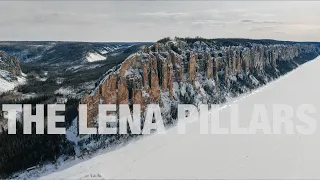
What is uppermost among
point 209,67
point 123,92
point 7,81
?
point 209,67

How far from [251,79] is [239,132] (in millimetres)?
50488

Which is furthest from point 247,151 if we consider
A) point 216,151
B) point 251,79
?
point 251,79

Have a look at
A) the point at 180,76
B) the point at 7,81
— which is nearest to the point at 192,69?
the point at 180,76

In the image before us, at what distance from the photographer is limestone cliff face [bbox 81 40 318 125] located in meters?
57.7

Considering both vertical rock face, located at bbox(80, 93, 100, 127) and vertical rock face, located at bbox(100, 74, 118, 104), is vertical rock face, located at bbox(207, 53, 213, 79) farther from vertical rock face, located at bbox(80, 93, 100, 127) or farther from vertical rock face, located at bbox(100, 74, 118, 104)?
vertical rock face, located at bbox(80, 93, 100, 127)

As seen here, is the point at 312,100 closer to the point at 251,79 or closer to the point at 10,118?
the point at 251,79

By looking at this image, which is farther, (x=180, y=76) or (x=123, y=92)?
(x=180, y=76)

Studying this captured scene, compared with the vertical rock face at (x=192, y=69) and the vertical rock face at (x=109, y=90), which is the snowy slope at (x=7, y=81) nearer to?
the vertical rock face at (x=192, y=69)

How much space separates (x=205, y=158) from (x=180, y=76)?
31037 mm

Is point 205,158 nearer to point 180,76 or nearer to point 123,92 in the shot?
point 123,92

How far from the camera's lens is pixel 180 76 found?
244ft

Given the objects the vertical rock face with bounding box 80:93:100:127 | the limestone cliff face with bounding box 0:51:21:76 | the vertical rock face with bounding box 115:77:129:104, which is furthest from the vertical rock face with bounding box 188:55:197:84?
the limestone cliff face with bounding box 0:51:21:76

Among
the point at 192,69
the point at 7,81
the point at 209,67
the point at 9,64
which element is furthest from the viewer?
the point at 9,64

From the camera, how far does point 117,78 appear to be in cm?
5797
